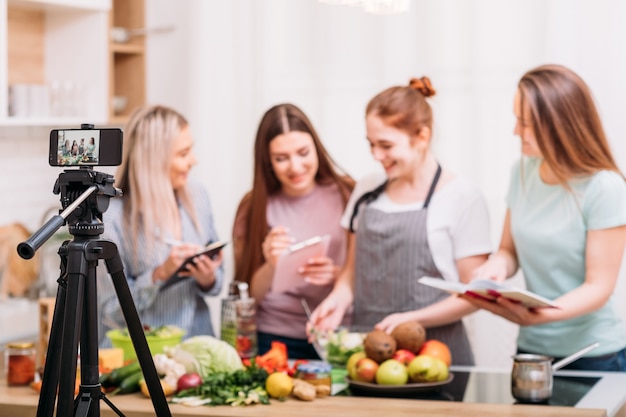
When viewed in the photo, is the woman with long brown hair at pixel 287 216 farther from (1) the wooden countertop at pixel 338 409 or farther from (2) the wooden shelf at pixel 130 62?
(2) the wooden shelf at pixel 130 62

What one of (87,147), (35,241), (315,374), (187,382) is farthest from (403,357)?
(35,241)

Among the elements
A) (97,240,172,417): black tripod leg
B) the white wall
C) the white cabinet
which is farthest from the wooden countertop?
the white cabinet

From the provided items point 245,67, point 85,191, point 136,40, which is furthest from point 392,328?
point 136,40

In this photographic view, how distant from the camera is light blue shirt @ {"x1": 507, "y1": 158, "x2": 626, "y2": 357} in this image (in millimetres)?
2959

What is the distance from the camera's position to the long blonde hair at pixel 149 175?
11.2 feet

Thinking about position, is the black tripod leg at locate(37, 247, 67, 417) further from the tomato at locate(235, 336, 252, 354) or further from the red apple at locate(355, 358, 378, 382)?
the tomato at locate(235, 336, 252, 354)

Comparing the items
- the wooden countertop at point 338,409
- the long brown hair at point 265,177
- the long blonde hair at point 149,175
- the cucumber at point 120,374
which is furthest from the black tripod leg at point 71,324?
the long brown hair at point 265,177

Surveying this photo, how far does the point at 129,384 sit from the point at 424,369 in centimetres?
77

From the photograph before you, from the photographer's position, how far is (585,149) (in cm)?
300

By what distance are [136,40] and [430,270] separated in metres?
1.92

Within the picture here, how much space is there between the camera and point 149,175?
341cm

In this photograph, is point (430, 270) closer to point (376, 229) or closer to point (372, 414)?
point (376, 229)

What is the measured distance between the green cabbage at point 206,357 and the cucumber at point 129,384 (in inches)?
4.7

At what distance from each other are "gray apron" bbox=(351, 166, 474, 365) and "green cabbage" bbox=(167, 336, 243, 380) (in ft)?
1.79
